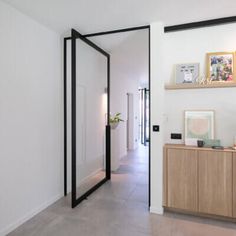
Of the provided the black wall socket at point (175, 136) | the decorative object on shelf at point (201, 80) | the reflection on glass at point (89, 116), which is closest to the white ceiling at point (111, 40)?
the reflection on glass at point (89, 116)

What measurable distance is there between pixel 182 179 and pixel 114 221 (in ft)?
3.42

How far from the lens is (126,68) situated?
19.4ft

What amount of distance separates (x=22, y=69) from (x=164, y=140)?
217cm

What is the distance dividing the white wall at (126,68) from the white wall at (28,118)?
1.35 metres

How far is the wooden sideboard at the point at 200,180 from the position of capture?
2.54 meters

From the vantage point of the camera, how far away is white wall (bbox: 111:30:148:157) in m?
3.78

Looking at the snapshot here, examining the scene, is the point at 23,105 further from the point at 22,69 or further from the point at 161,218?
the point at 161,218

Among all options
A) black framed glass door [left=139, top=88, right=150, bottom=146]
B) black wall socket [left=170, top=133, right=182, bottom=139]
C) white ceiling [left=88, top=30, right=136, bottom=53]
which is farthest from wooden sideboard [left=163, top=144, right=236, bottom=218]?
black framed glass door [left=139, top=88, right=150, bottom=146]

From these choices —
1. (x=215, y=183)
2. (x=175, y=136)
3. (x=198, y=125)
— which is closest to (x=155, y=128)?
(x=175, y=136)

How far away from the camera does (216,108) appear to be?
2.87 metres

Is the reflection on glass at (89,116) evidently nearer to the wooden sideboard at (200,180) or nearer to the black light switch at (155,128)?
the black light switch at (155,128)

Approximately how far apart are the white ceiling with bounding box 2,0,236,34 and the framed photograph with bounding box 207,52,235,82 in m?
0.50

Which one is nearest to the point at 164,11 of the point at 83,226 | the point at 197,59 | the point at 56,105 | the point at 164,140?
the point at 197,59

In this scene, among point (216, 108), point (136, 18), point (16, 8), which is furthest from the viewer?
point (216, 108)
